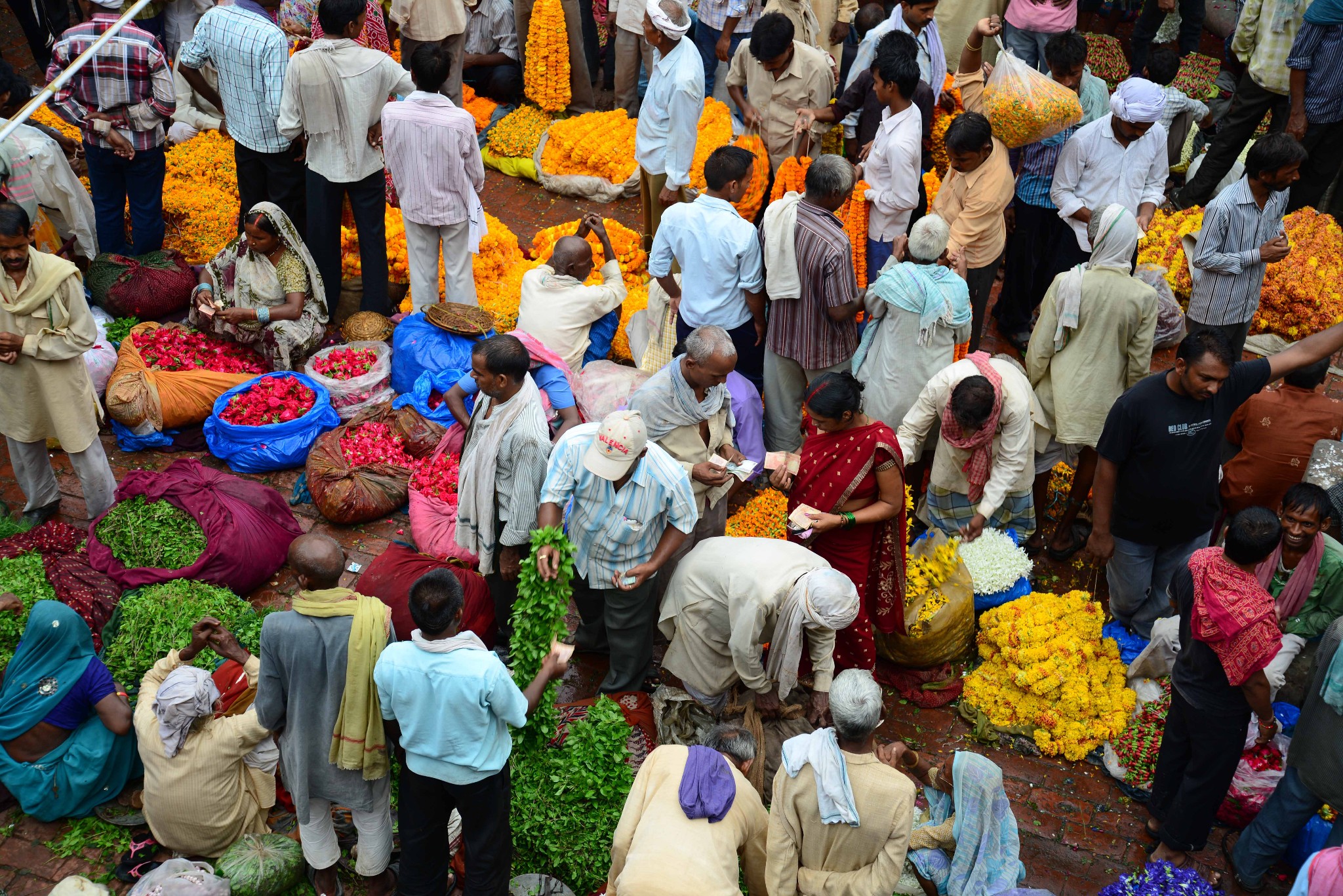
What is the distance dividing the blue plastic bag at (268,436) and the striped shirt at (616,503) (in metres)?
2.48

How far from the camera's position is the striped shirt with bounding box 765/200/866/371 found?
630 cm

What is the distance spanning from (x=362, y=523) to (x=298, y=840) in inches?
89.0

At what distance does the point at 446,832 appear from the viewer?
4.54 meters

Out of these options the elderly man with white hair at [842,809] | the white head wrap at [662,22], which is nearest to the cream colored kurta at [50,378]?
the white head wrap at [662,22]

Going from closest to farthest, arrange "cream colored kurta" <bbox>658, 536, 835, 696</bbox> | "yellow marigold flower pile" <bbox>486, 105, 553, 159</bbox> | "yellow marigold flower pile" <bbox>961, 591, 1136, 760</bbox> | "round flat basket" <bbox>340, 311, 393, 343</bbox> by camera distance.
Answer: "cream colored kurta" <bbox>658, 536, 835, 696</bbox> → "yellow marigold flower pile" <bbox>961, 591, 1136, 760</bbox> → "round flat basket" <bbox>340, 311, 393, 343</bbox> → "yellow marigold flower pile" <bbox>486, 105, 553, 159</bbox>

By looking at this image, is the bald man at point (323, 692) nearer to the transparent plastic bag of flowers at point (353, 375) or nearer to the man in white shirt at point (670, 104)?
the transparent plastic bag of flowers at point (353, 375)

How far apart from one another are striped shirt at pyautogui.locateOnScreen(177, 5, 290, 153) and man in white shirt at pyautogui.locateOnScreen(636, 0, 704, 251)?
7.93 ft

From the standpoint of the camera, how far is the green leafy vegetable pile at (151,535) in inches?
233

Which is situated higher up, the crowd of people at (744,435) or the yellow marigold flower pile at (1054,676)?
the crowd of people at (744,435)

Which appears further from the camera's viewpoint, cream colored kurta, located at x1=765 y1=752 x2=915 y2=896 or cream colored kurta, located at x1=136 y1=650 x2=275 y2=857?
cream colored kurta, located at x1=136 y1=650 x2=275 y2=857

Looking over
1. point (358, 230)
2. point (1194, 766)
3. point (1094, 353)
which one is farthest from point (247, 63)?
point (1194, 766)

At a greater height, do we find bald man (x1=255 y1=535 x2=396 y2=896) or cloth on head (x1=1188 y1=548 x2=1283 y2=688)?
cloth on head (x1=1188 y1=548 x2=1283 y2=688)

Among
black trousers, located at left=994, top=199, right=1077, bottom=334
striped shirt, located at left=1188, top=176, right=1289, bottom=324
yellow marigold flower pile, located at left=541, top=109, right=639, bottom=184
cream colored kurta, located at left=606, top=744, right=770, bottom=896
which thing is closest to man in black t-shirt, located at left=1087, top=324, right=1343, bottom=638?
striped shirt, located at left=1188, top=176, right=1289, bottom=324

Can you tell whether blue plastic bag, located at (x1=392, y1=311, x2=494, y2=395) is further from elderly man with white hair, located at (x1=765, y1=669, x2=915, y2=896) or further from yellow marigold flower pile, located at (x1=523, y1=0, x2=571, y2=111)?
elderly man with white hair, located at (x1=765, y1=669, x2=915, y2=896)
